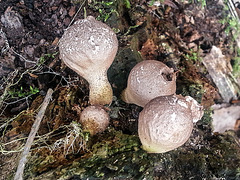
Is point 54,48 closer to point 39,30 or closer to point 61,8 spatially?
point 39,30

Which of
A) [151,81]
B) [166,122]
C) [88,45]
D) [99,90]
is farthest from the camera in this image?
[99,90]

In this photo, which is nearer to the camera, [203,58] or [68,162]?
[68,162]

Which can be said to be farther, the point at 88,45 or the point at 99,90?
the point at 99,90

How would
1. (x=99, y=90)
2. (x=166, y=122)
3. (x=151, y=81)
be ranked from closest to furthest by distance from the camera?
1. (x=166, y=122)
2. (x=151, y=81)
3. (x=99, y=90)

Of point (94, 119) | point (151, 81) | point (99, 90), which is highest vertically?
point (151, 81)

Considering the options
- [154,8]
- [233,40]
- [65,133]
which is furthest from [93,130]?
[233,40]

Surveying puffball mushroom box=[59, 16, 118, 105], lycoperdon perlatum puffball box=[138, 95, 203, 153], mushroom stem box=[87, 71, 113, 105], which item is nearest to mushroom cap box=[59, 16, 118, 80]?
puffball mushroom box=[59, 16, 118, 105]

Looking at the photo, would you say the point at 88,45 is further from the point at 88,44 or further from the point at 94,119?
the point at 94,119

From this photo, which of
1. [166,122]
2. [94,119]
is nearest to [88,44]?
[94,119]

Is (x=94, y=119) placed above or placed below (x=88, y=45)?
below
